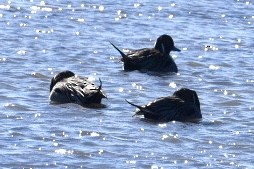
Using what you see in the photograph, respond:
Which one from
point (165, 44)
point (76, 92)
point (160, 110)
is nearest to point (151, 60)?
point (165, 44)

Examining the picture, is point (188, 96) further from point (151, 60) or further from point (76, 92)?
point (151, 60)

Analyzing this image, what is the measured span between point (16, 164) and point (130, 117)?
3204 mm

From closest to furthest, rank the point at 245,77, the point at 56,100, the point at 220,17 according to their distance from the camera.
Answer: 1. the point at 56,100
2. the point at 245,77
3. the point at 220,17

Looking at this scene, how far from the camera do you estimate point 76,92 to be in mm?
16297

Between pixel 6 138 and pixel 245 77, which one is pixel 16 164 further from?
pixel 245 77

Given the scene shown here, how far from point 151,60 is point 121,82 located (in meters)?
1.81

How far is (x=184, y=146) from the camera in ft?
45.5

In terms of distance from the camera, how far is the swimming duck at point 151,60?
19719 millimetres

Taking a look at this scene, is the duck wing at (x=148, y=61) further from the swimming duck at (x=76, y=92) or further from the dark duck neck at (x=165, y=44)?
the swimming duck at (x=76, y=92)

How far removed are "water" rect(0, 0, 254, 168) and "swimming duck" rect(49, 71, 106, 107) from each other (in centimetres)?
16

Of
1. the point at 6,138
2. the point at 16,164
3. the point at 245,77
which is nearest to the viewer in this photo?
the point at 16,164

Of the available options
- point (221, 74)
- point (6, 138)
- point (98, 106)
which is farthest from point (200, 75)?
point (6, 138)

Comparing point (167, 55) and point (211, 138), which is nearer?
point (211, 138)

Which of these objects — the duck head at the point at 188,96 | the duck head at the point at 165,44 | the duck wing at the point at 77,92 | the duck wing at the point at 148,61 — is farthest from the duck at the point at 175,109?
the duck head at the point at 165,44
